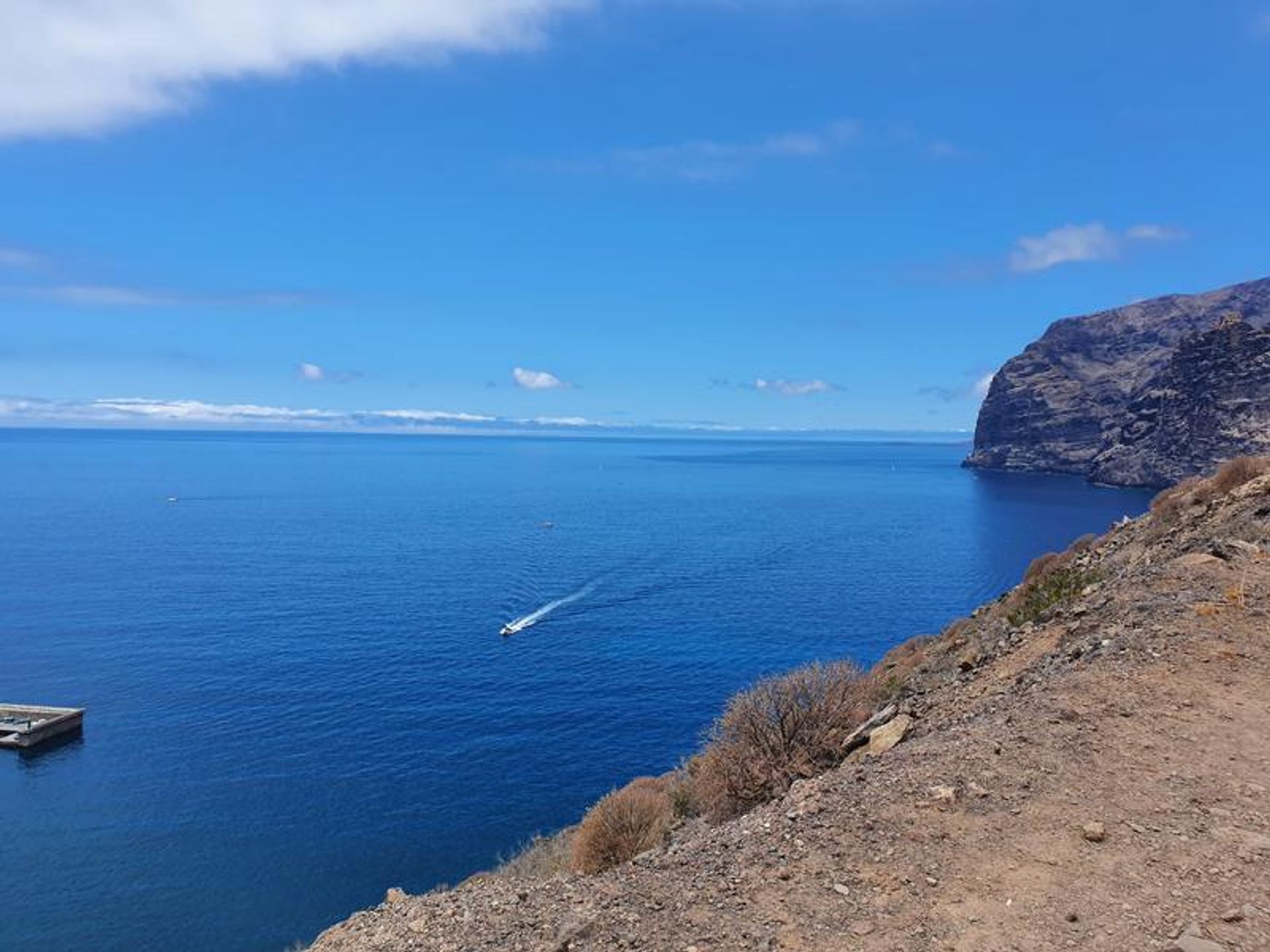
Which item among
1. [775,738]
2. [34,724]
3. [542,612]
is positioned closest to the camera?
[775,738]

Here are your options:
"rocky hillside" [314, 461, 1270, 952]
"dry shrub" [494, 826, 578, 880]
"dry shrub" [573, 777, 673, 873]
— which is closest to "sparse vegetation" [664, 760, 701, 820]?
"dry shrub" [573, 777, 673, 873]

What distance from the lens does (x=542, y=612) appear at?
257 feet

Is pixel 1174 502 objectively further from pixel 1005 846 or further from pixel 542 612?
pixel 542 612

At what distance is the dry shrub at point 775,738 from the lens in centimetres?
1897

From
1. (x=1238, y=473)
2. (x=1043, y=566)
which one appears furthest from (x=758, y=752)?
(x=1238, y=473)

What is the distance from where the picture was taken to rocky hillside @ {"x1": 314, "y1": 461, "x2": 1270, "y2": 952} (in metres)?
10.1

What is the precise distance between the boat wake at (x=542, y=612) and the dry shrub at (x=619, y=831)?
49977 millimetres

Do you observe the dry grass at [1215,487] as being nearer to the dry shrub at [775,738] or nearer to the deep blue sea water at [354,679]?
the dry shrub at [775,738]

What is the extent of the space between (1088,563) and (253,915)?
118ft

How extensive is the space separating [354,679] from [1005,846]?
55221 mm

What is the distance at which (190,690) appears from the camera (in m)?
57.8

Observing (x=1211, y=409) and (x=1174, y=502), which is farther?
(x=1211, y=409)

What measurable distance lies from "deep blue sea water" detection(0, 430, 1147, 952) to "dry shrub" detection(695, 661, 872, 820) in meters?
22.1

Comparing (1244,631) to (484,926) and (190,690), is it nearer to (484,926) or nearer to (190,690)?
(484,926)
